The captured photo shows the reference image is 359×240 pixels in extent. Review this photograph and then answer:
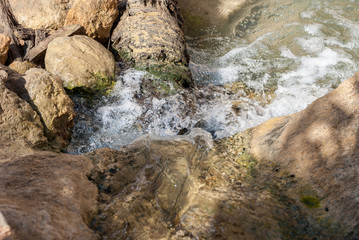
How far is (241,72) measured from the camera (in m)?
5.02

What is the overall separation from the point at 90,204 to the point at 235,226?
0.84 meters

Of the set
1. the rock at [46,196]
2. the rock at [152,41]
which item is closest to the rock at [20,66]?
the rock at [152,41]

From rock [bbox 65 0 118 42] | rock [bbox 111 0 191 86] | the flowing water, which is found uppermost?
rock [bbox 65 0 118 42]

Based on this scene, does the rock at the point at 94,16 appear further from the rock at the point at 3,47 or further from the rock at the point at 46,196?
the rock at the point at 46,196

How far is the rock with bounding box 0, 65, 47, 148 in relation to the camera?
2424 millimetres

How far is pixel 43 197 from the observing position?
1561 millimetres

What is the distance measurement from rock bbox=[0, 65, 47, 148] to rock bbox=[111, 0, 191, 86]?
1858mm

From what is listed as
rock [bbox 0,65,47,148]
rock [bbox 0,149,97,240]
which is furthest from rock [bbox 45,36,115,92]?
rock [bbox 0,149,97,240]

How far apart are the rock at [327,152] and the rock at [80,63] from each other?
2248mm

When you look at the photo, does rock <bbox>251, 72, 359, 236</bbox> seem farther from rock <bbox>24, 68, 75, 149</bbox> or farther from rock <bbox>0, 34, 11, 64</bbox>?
rock <bbox>0, 34, 11, 64</bbox>

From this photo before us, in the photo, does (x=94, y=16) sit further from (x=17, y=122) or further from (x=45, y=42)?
(x=17, y=122)

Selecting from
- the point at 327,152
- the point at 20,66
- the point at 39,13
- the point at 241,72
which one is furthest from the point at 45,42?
the point at 327,152

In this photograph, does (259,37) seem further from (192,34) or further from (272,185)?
(272,185)

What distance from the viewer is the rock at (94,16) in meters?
4.27
